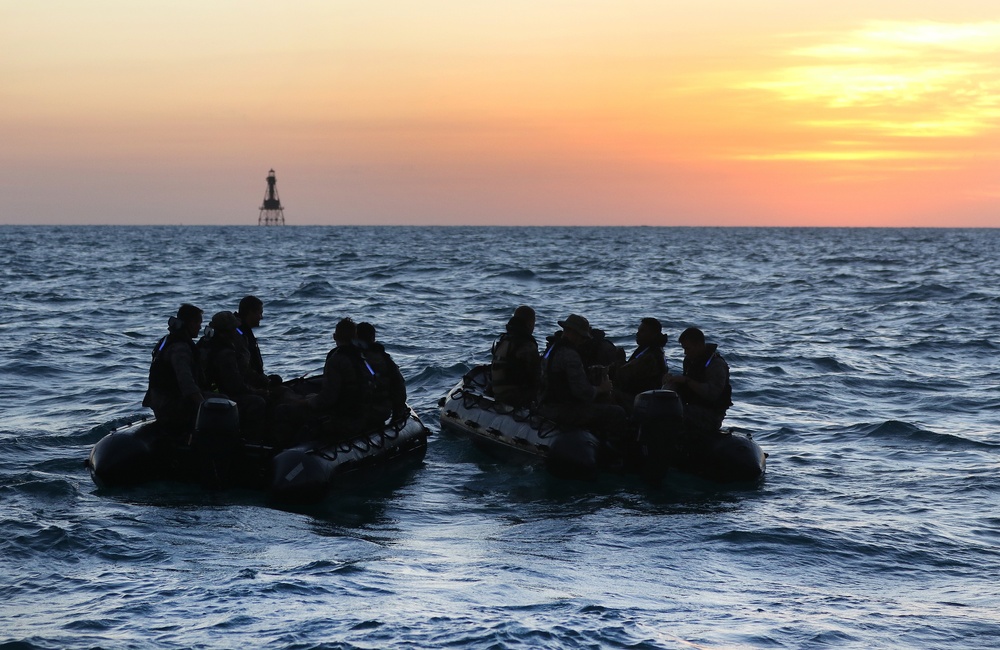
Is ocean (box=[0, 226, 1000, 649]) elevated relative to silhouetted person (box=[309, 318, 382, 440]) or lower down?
lower down

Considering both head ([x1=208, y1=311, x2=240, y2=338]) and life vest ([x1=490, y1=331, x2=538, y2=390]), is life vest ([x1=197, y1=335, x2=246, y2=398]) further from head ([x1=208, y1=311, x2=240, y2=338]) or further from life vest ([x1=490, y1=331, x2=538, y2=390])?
life vest ([x1=490, y1=331, x2=538, y2=390])

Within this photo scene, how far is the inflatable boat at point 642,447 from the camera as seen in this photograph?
11445 millimetres

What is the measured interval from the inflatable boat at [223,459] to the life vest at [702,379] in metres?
3.62

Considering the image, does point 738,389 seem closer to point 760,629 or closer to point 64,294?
point 760,629

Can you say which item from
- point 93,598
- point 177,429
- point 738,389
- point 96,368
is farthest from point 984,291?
point 93,598

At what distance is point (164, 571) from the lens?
Answer: 8539mm

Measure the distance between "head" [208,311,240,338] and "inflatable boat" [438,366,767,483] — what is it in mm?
3561

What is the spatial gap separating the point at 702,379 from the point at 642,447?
3.43ft

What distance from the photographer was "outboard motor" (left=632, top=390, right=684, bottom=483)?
11.4m

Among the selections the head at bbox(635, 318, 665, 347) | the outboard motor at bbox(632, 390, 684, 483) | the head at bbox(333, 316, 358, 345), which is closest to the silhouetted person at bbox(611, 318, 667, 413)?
the head at bbox(635, 318, 665, 347)

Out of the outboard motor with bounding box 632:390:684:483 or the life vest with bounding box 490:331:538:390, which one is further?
the life vest with bounding box 490:331:538:390

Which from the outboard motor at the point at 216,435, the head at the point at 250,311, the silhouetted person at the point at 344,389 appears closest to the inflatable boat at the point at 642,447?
the silhouetted person at the point at 344,389

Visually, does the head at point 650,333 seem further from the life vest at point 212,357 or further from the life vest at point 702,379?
the life vest at point 212,357

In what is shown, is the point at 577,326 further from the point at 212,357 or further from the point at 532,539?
the point at 212,357
